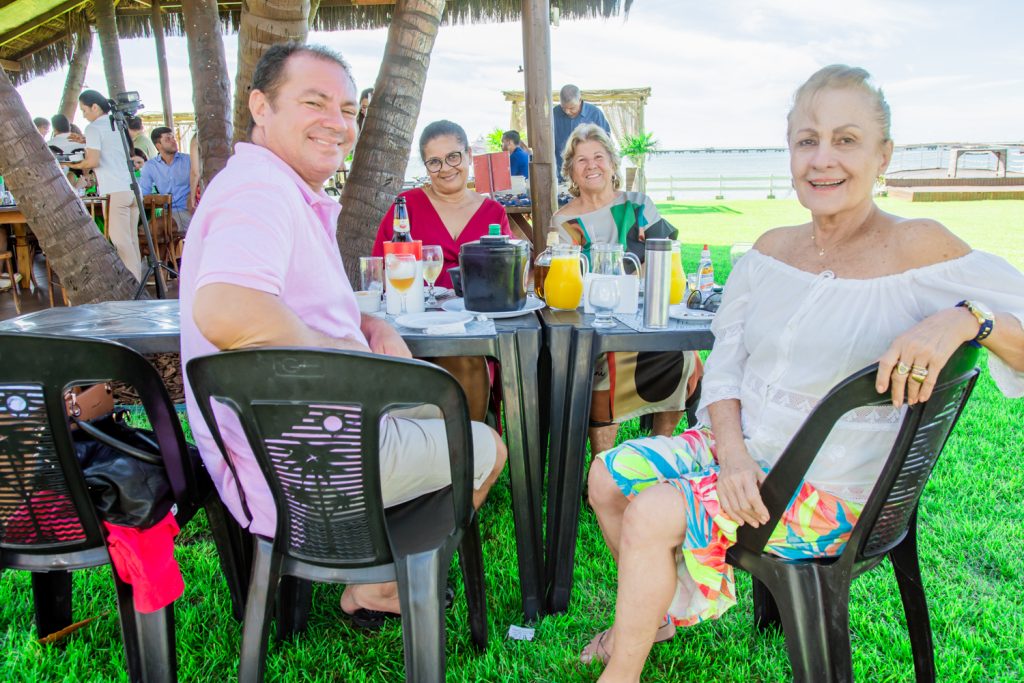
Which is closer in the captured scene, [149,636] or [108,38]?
[149,636]

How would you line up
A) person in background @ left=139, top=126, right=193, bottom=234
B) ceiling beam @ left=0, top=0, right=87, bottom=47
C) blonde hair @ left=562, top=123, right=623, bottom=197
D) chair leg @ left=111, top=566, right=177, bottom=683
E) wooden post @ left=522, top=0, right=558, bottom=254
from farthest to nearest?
ceiling beam @ left=0, top=0, right=87, bottom=47 < person in background @ left=139, top=126, right=193, bottom=234 < wooden post @ left=522, top=0, right=558, bottom=254 < blonde hair @ left=562, top=123, right=623, bottom=197 < chair leg @ left=111, top=566, right=177, bottom=683

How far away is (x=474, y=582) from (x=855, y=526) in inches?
38.2

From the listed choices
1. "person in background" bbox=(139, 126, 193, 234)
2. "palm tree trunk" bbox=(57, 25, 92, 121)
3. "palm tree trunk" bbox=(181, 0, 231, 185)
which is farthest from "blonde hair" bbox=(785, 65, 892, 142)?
"palm tree trunk" bbox=(57, 25, 92, 121)

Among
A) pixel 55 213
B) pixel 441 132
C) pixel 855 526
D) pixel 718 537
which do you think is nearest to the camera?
pixel 855 526

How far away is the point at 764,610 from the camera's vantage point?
196 cm

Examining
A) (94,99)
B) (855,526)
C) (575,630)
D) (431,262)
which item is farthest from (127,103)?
(855,526)

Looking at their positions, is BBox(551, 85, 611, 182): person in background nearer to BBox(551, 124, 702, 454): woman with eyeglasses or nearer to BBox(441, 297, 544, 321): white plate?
BBox(551, 124, 702, 454): woman with eyeglasses

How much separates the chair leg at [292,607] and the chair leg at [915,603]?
158cm

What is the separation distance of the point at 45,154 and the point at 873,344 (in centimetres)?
419

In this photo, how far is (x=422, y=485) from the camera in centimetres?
167

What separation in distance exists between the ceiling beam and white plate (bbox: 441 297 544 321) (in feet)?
40.7

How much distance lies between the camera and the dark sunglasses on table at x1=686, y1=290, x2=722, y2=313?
218 cm

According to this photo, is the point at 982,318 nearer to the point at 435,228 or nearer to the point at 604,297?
the point at 604,297

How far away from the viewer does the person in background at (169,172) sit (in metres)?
7.92
